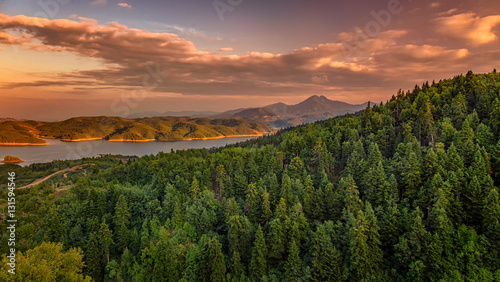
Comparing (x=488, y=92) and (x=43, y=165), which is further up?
(x=488, y=92)

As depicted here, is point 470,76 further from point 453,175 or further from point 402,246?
point 402,246

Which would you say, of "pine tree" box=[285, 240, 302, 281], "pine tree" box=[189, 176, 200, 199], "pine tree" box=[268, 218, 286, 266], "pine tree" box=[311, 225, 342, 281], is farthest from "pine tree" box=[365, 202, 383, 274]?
"pine tree" box=[189, 176, 200, 199]

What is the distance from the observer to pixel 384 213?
45.7 metres

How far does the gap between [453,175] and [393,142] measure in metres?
35.7

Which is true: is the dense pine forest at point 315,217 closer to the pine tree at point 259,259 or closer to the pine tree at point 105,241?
the pine tree at point 259,259

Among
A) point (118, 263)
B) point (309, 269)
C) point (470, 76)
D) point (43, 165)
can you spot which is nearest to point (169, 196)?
point (118, 263)

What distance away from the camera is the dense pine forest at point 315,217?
127 ft

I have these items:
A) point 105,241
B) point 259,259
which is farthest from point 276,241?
point 105,241

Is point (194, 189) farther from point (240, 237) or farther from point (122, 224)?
point (240, 237)

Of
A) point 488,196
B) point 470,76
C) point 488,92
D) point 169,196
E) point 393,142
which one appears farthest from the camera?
point 470,76

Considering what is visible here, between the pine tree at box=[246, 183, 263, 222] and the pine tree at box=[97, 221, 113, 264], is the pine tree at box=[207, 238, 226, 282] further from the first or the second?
the pine tree at box=[97, 221, 113, 264]

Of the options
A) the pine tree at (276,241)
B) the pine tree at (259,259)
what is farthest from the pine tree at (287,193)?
the pine tree at (259,259)

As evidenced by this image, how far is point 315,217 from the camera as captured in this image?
55500mm

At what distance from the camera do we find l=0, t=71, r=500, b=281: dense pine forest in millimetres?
38844
